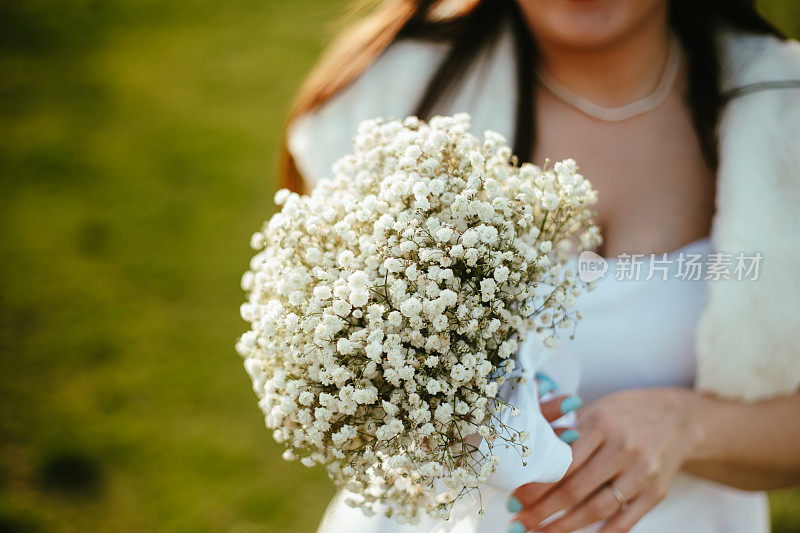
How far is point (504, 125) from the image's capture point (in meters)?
2.11

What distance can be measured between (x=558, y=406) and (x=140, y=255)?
4325mm

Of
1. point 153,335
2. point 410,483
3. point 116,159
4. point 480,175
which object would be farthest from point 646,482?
point 116,159

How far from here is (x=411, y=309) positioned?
111cm

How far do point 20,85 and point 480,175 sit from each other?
7.39 m

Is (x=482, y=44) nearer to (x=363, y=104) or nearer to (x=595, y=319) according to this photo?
(x=363, y=104)

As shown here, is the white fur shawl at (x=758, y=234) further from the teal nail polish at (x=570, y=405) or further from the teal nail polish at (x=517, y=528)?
the teal nail polish at (x=517, y=528)

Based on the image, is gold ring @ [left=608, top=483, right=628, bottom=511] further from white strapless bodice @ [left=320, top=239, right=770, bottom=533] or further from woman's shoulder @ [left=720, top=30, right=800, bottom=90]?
woman's shoulder @ [left=720, top=30, right=800, bottom=90]

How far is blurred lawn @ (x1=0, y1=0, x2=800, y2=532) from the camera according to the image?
142 inches

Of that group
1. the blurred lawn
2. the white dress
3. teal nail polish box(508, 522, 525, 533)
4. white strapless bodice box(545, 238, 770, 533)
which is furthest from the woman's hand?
the blurred lawn

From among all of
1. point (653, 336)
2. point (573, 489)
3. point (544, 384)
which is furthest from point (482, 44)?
point (573, 489)

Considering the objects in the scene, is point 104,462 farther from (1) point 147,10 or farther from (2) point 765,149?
(1) point 147,10

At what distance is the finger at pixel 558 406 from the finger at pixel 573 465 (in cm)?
4

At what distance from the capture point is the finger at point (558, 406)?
1.49 m

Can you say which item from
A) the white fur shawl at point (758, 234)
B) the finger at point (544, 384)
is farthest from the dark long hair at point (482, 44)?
the finger at point (544, 384)
